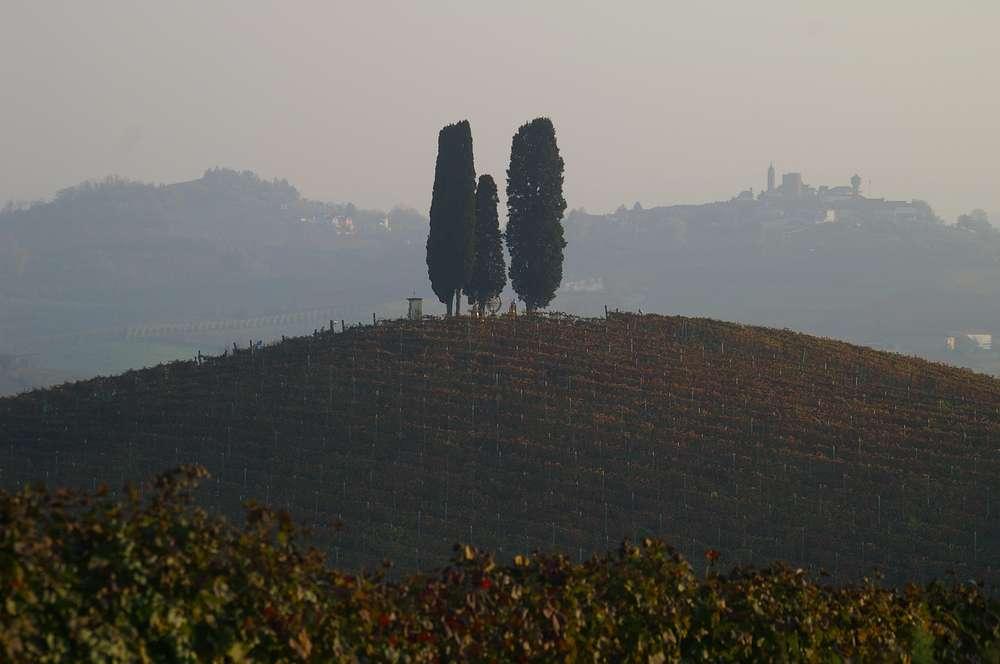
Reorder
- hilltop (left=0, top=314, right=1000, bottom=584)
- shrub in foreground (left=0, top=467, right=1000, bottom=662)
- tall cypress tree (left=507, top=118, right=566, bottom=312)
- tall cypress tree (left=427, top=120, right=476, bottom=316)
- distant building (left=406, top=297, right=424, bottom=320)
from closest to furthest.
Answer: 1. shrub in foreground (left=0, top=467, right=1000, bottom=662)
2. hilltop (left=0, top=314, right=1000, bottom=584)
3. distant building (left=406, top=297, right=424, bottom=320)
4. tall cypress tree (left=427, top=120, right=476, bottom=316)
5. tall cypress tree (left=507, top=118, right=566, bottom=312)

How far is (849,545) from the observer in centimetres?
3569

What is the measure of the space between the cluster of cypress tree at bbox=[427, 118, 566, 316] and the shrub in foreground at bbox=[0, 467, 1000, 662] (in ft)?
141

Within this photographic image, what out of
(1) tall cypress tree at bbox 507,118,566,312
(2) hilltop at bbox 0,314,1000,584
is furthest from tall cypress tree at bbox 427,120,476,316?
(2) hilltop at bbox 0,314,1000,584

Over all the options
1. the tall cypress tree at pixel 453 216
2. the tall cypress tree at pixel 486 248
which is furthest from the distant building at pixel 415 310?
the tall cypress tree at pixel 486 248

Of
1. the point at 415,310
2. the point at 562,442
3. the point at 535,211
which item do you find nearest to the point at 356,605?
the point at 562,442

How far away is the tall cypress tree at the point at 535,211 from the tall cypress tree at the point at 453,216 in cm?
275

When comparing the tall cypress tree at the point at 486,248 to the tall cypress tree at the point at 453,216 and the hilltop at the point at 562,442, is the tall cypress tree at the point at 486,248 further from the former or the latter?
the hilltop at the point at 562,442

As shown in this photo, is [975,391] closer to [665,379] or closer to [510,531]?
[665,379]

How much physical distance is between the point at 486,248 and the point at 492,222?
1327 millimetres

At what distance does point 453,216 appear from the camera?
5834 centimetres

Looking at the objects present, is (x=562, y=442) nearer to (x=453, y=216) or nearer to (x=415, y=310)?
(x=415, y=310)

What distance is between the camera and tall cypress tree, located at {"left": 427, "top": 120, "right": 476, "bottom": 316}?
58250 mm

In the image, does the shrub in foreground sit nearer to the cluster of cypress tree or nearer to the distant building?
the distant building

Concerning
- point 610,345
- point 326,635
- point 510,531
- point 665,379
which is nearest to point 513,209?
point 610,345
